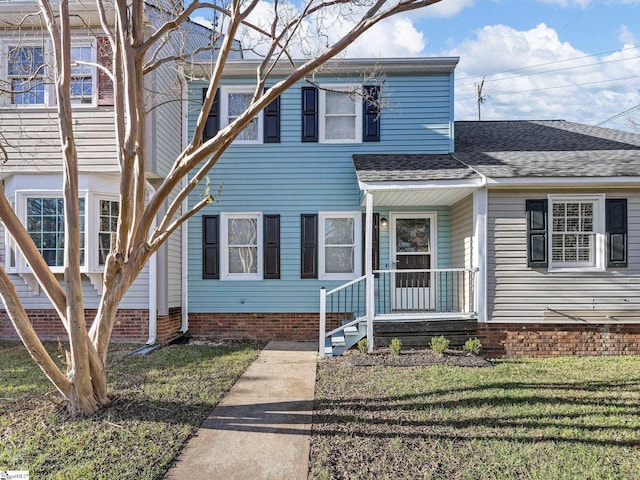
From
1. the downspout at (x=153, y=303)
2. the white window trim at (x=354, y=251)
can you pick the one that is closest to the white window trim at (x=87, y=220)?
A: the downspout at (x=153, y=303)

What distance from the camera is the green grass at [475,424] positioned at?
3338 mm

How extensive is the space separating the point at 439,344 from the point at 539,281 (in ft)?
7.11

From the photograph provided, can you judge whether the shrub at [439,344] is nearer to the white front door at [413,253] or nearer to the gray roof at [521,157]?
the white front door at [413,253]

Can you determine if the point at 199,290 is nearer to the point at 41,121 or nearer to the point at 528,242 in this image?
the point at 41,121

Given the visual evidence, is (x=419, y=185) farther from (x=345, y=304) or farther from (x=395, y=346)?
(x=345, y=304)

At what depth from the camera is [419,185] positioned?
7.17 m

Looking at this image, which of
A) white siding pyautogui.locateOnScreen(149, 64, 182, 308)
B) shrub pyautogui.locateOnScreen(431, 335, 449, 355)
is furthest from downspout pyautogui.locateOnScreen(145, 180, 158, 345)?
shrub pyautogui.locateOnScreen(431, 335, 449, 355)

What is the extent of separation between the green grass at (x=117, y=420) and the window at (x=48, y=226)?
198cm

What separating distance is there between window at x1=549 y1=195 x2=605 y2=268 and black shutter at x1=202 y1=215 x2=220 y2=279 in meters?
6.22

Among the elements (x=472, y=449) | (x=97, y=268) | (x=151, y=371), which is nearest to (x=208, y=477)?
(x=472, y=449)

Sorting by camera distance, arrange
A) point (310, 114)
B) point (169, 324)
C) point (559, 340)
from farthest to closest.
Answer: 1. point (310, 114)
2. point (169, 324)
3. point (559, 340)

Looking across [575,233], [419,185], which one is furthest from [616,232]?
[419,185]

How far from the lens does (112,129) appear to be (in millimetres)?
7844

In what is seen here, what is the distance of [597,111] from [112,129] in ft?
81.5
